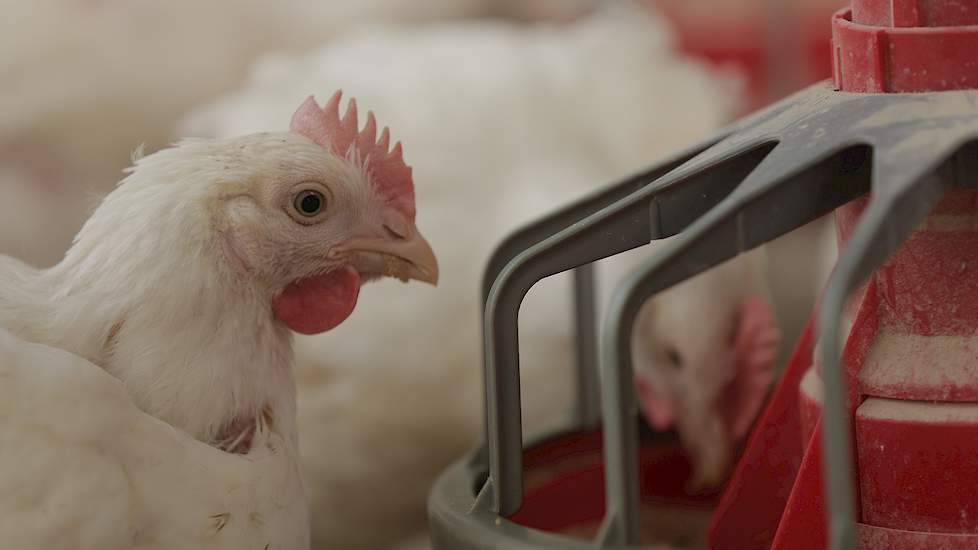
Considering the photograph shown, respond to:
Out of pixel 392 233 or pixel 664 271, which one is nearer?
pixel 664 271

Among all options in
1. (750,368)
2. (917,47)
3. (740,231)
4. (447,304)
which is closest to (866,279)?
(740,231)

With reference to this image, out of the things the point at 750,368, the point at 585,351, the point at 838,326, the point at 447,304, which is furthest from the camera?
the point at 447,304

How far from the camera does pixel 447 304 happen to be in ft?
6.37

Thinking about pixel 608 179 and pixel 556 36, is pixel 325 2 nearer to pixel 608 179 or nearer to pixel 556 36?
pixel 556 36

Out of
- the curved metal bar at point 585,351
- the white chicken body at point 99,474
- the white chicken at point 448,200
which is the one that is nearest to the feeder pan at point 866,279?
the white chicken body at point 99,474

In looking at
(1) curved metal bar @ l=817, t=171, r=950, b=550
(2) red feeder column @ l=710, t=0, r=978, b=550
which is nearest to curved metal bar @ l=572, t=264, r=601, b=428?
(2) red feeder column @ l=710, t=0, r=978, b=550

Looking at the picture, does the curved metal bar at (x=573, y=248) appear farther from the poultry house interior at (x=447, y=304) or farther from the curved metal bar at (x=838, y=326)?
the curved metal bar at (x=838, y=326)

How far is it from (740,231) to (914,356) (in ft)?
0.76

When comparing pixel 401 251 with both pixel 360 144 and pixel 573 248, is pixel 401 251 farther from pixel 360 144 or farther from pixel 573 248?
pixel 573 248

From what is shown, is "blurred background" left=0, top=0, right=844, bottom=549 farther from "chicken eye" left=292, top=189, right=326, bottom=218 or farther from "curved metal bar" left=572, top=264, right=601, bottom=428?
"chicken eye" left=292, top=189, right=326, bottom=218

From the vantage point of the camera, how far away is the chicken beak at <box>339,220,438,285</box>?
4.18 feet

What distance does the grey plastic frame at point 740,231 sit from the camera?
0.85 metres

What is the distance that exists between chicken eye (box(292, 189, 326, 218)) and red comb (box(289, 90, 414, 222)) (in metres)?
0.05

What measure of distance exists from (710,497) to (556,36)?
109cm
